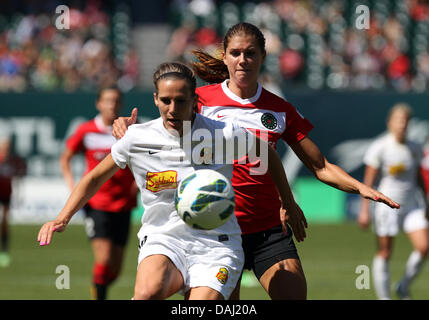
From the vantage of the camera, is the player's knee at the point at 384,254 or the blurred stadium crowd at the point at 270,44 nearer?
the player's knee at the point at 384,254

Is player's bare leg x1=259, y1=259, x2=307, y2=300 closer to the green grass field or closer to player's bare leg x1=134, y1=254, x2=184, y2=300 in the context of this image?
player's bare leg x1=134, y1=254, x2=184, y2=300

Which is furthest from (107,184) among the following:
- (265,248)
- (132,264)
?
(132,264)

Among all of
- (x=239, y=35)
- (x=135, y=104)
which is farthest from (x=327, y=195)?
(x=239, y=35)

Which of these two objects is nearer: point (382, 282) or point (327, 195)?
point (382, 282)

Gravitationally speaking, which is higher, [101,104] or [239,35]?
[239,35]

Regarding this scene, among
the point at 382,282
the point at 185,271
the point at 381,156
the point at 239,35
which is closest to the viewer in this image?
the point at 185,271

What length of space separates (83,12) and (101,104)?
52.0ft

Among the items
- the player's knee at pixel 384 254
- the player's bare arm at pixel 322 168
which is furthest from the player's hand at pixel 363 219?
the player's bare arm at pixel 322 168

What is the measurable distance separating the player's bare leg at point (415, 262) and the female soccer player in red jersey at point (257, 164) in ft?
15.5

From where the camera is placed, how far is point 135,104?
19.2 metres

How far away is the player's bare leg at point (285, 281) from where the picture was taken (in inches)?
231

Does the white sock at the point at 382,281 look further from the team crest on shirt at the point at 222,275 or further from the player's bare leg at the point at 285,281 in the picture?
the team crest on shirt at the point at 222,275
